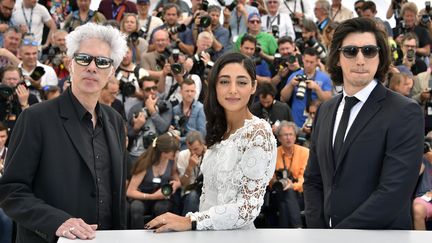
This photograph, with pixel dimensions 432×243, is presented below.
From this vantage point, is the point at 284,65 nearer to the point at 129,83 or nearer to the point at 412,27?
the point at 129,83

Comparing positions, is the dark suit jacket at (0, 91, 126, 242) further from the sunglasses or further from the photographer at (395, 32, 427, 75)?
the photographer at (395, 32, 427, 75)

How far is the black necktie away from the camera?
3234 mm

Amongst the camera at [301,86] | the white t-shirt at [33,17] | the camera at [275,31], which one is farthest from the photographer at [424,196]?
the white t-shirt at [33,17]

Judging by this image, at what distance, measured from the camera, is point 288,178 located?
23.7 ft

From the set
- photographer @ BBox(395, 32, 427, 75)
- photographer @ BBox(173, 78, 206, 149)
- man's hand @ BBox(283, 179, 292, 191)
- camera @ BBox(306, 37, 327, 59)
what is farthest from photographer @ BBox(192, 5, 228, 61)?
man's hand @ BBox(283, 179, 292, 191)

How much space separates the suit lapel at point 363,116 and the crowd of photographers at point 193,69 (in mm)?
3413

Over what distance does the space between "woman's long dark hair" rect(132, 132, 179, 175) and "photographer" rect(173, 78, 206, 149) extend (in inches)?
25.4

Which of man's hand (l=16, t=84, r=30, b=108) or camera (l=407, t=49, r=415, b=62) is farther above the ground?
camera (l=407, t=49, r=415, b=62)

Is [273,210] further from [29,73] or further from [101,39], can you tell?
[101,39]

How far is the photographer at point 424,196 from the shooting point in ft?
21.9

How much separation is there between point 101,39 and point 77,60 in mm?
132

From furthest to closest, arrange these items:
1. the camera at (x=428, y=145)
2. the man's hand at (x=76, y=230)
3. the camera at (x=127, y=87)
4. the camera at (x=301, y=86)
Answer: the camera at (x=301, y=86) → the camera at (x=127, y=87) → the camera at (x=428, y=145) → the man's hand at (x=76, y=230)

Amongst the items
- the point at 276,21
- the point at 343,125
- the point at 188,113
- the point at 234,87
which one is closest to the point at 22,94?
the point at 188,113

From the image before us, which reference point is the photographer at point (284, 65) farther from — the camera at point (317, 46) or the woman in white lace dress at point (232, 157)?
the woman in white lace dress at point (232, 157)
